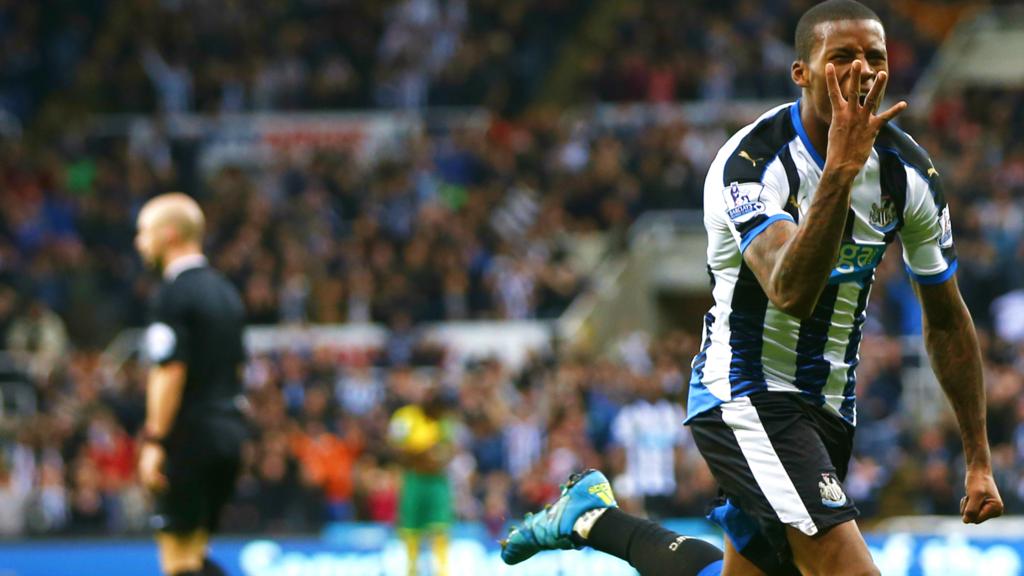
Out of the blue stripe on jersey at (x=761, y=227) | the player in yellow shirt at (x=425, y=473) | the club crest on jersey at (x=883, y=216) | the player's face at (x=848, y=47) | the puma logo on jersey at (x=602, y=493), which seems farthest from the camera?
the player in yellow shirt at (x=425, y=473)

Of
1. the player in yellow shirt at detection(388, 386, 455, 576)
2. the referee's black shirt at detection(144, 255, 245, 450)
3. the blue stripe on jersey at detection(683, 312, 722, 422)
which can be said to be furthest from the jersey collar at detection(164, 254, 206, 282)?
the player in yellow shirt at detection(388, 386, 455, 576)

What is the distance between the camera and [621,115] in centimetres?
2109

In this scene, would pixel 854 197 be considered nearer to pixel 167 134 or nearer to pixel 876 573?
pixel 876 573

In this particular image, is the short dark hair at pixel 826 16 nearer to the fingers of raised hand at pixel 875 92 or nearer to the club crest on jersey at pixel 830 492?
the fingers of raised hand at pixel 875 92

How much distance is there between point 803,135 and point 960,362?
89 cm

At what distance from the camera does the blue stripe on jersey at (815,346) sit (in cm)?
470

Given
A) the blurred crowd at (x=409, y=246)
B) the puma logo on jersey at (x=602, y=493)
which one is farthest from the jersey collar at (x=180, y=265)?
the blurred crowd at (x=409, y=246)

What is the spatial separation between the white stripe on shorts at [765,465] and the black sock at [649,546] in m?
0.54

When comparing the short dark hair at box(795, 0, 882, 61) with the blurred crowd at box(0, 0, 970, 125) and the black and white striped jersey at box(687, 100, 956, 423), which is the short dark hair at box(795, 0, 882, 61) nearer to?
the black and white striped jersey at box(687, 100, 956, 423)

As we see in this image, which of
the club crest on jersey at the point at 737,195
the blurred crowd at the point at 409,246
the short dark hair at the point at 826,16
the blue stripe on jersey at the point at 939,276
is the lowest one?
the blue stripe on jersey at the point at 939,276

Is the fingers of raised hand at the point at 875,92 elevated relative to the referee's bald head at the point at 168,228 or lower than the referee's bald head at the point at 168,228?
lower

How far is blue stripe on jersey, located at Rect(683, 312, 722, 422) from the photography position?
4848 mm

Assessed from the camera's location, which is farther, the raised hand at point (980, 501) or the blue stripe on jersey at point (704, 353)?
the blue stripe on jersey at point (704, 353)

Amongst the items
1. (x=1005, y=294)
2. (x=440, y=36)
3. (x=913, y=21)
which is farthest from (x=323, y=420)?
(x=913, y=21)
